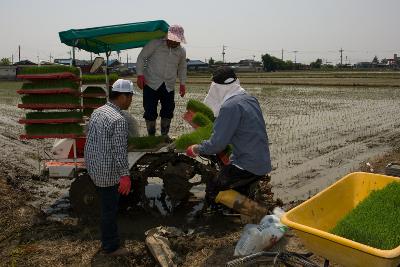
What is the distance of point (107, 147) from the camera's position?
399 centimetres

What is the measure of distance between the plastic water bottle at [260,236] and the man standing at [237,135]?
1.74 ft

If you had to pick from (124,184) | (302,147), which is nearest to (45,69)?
(124,184)

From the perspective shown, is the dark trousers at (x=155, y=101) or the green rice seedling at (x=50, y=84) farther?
the dark trousers at (x=155, y=101)

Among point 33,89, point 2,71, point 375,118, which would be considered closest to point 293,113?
point 375,118

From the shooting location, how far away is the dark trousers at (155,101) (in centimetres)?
622

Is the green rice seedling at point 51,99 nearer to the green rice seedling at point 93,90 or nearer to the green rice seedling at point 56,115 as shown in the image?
the green rice seedling at point 56,115

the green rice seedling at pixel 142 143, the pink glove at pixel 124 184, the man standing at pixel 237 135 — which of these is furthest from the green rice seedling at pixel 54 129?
the man standing at pixel 237 135

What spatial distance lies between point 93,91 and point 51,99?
694 mm

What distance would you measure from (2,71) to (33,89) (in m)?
55.9

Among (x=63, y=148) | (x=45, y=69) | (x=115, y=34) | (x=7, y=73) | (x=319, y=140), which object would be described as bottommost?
(x=319, y=140)

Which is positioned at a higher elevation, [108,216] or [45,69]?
[45,69]

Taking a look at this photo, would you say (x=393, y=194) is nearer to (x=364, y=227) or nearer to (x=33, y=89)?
(x=364, y=227)

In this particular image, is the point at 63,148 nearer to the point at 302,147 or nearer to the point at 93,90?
the point at 93,90

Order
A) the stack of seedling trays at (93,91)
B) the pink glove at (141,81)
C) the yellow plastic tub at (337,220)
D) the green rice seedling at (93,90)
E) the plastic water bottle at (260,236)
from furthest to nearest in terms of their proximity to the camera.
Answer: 1. the pink glove at (141,81)
2. the green rice seedling at (93,90)
3. the stack of seedling trays at (93,91)
4. the plastic water bottle at (260,236)
5. the yellow plastic tub at (337,220)
